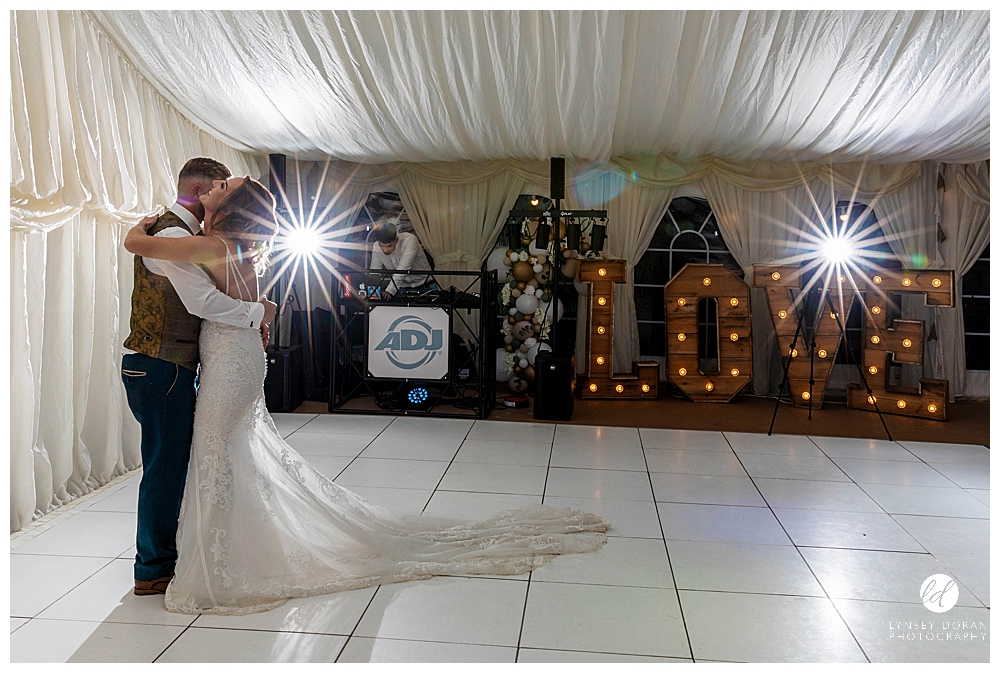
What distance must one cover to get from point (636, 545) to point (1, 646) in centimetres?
239

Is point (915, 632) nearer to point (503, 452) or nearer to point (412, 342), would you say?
point (503, 452)

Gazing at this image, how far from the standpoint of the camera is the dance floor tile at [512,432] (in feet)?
17.3

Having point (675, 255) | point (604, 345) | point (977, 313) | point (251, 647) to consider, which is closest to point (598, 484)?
point (251, 647)

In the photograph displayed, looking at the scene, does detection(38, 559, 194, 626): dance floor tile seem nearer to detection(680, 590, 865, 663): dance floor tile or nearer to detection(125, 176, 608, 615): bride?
detection(125, 176, 608, 615): bride

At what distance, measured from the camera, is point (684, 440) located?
5.31 m

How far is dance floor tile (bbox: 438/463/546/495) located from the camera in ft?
13.2

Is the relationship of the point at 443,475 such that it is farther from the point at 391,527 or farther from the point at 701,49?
the point at 701,49

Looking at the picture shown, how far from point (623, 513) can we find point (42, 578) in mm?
2553

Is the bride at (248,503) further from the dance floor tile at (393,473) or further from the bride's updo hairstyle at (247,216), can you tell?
the dance floor tile at (393,473)

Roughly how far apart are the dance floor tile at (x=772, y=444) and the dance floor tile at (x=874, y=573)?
177 centimetres

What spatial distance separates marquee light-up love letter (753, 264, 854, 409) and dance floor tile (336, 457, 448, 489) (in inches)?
147

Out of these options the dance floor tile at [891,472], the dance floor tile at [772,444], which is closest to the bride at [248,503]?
the dance floor tile at [891,472]

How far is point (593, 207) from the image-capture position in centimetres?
722
